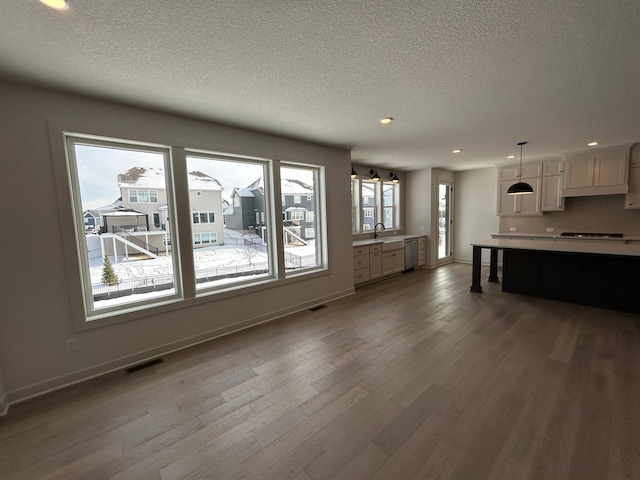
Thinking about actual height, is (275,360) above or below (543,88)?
below

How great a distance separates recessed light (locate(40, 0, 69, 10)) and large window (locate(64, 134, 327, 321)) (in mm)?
1358

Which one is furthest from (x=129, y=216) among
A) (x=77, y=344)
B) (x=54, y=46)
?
(x=54, y=46)

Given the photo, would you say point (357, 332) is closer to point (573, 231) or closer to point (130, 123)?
point (130, 123)

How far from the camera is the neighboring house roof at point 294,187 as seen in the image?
402 cm

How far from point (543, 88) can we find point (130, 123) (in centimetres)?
392

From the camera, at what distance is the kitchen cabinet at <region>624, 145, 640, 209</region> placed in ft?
15.4

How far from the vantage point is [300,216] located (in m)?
4.28

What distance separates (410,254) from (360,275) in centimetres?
191

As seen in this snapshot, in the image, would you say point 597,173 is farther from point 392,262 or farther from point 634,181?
point 392,262

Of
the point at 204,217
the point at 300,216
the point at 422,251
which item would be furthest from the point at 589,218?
the point at 204,217

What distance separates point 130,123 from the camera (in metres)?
2.62

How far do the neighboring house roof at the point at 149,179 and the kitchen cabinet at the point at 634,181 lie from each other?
7206 millimetres

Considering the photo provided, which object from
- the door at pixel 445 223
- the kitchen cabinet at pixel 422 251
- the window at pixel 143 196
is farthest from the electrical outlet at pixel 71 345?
the door at pixel 445 223

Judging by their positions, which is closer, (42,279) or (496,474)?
(496,474)
